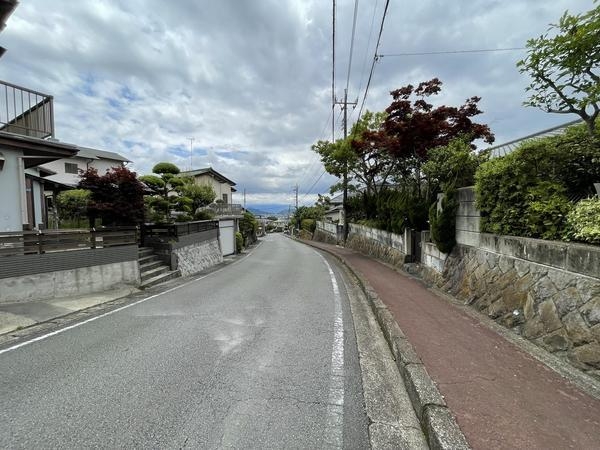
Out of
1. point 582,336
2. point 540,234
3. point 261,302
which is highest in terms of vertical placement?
point 540,234

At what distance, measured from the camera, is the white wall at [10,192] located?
27.5 ft

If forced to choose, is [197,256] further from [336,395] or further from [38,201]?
[336,395]

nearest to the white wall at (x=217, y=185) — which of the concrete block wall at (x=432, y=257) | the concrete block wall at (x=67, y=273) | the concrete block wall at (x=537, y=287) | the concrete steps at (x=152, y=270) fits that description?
the concrete steps at (x=152, y=270)

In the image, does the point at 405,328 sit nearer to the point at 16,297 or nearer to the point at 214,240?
the point at 16,297

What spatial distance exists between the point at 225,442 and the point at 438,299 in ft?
19.5

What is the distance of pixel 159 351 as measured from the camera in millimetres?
4363

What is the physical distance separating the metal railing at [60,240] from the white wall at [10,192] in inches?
69.0

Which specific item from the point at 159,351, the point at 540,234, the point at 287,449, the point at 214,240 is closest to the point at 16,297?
the point at 159,351

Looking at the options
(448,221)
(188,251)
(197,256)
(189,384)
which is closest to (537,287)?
(448,221)

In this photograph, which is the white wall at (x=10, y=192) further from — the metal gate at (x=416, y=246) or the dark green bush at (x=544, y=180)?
the metal gate at (x=416, y=246)

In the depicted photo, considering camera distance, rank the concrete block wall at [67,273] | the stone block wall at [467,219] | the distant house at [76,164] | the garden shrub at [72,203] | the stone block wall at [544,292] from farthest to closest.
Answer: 1. the distant house at [76,164]
2. the garden shrub at [72,203]
3. the stone block wall at [467,219]
4. the concrete block wall at [67,273]
5. the stone block wall at [544,292]

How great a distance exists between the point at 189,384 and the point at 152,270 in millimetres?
8415

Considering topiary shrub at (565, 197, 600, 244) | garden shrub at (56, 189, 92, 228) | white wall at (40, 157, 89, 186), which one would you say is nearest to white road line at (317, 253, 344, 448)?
topiary shrub at (565, 197, 600, 244)

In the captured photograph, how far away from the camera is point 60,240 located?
7.85 m
